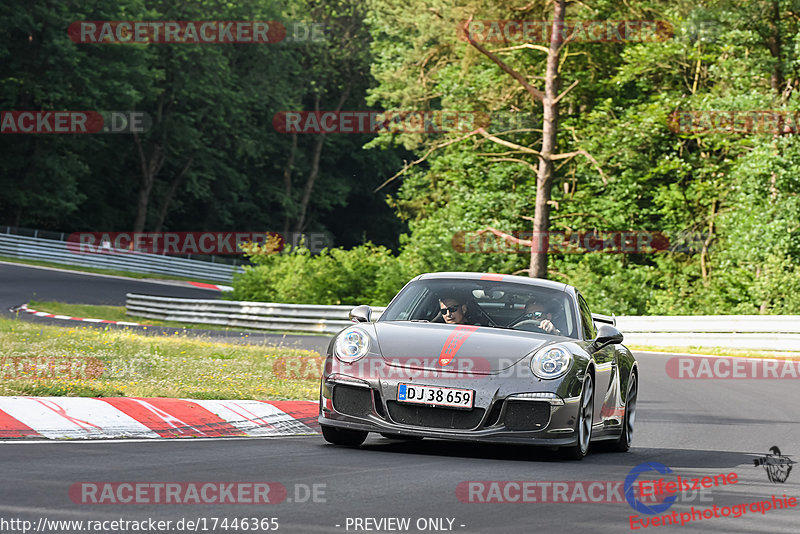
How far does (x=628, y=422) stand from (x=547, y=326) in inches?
54.6

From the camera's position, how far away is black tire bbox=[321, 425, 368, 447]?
870 centimetres

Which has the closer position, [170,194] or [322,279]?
[322,279]

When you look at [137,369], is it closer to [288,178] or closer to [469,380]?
[469,380]

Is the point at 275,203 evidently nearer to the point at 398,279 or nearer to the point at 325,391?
the point at 398,279

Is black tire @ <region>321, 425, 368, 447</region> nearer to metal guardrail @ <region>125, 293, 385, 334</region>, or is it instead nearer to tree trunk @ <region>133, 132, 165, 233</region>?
metal guardrail @ <region>125, 293, 385, 334</region>

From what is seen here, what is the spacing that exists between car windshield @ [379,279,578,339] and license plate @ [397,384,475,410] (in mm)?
1347

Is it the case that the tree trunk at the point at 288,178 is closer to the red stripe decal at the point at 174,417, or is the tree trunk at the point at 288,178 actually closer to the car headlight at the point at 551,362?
the red stripe decal at the point at 174,417

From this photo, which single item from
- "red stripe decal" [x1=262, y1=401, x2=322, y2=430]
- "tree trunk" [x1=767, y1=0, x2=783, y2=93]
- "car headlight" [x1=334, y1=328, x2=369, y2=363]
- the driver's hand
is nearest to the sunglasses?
the driver's hand

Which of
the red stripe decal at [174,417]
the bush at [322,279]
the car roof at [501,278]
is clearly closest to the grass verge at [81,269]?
the bush at [322,279]

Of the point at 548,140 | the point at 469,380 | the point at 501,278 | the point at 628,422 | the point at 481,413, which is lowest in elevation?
the point at 628,422

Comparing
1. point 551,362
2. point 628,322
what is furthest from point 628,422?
point 628,322

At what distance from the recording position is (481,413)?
8.10 meters

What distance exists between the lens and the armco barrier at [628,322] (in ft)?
77.7

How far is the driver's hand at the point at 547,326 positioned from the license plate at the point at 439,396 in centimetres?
142
